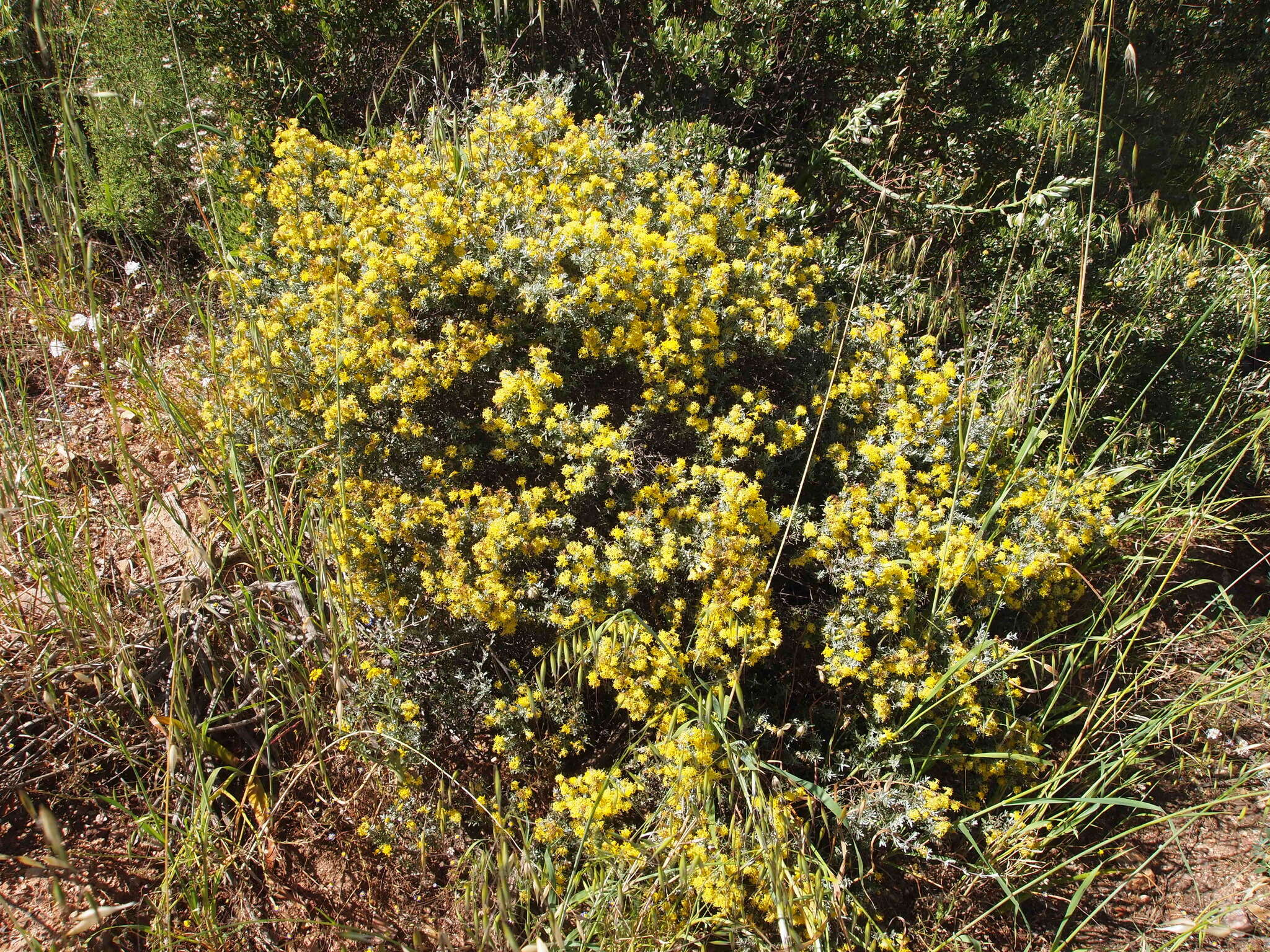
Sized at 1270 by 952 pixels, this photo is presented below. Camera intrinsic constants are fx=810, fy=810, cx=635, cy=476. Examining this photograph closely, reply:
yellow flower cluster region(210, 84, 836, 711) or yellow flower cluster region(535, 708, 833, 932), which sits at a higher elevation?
yellow flower cluster region(210, 84, 836, 711)

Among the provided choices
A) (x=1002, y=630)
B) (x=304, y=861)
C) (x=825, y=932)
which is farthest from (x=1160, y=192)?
(x=304, y=861)

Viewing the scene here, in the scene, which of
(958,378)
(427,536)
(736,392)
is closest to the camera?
(427,536)

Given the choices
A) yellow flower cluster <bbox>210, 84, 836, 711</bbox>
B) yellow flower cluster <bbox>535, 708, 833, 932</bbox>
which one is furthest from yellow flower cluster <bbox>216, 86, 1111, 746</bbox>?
yellow flower cluster <bbox>535, 708, 833, 932</bbox>

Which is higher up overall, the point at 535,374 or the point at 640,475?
the point at 535,374

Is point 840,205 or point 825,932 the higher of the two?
point 840,205

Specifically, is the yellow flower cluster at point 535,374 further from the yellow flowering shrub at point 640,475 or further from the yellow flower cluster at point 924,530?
the yellow flower cluster at point 924,530

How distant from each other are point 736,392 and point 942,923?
159 cm

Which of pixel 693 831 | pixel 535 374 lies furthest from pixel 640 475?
pixel 693 831

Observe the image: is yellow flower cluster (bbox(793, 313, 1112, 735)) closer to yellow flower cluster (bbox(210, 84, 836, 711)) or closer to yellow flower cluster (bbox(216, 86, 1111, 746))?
yellow flower cluster (bbox(216, 86, 1111, 746))

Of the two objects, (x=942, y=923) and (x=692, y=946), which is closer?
(x=692, y=946)

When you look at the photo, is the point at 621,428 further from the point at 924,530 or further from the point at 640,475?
the point at 924,530

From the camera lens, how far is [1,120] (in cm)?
213

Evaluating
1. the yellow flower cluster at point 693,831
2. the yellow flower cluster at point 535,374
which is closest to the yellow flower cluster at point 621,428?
the yellow flower cluster at point 535,374

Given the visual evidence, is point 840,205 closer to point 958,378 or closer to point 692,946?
point 958,378
